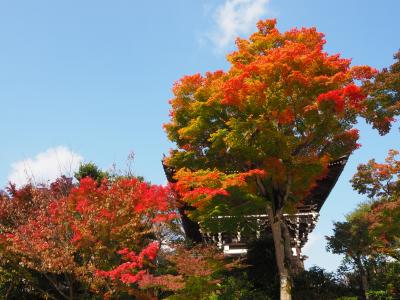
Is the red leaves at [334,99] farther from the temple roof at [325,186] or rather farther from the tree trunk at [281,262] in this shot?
the tree trunk at [281,262]

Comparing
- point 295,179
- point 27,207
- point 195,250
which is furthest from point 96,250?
point 295,179

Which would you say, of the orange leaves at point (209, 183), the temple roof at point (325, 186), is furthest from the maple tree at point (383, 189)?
the orange leaves at point (209, 183)

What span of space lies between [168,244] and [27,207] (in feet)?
26.3

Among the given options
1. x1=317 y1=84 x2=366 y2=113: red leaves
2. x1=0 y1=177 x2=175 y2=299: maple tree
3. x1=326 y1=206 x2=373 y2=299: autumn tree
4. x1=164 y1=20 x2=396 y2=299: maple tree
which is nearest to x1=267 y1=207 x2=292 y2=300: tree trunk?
x1=164 y1=20 x2=396 y2=299: maple tree

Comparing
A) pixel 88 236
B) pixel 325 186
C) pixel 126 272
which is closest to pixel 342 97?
pixel 325 186

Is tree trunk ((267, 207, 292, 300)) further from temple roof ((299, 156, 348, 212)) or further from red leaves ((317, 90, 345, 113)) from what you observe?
red leaves ((317, 90, 345, 113))

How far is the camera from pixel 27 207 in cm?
2111

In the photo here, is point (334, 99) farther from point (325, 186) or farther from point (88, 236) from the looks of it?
point (88, 236)

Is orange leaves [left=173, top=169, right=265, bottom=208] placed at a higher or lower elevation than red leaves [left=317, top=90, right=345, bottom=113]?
lower

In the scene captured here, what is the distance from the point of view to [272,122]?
17.7 metres

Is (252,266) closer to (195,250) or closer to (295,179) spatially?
(195,250)

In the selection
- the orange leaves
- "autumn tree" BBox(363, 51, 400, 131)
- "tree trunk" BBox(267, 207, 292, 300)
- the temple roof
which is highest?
"autumn tree" BBox(363, 51, 400, 131)

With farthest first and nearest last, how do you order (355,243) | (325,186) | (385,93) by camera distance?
(355,243)
(325,186)
(385,93)

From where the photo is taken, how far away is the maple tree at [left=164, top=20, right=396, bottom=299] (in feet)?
55.6
